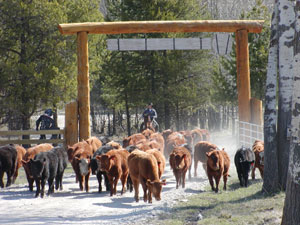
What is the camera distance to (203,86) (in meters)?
33.8

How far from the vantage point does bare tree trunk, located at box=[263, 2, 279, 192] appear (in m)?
11.1

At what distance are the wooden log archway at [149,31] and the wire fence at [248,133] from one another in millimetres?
323

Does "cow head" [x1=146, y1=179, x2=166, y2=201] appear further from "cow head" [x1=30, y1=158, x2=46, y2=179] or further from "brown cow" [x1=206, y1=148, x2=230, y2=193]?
"cow head" [x1=30, y1=158, x2=46, y2=179]

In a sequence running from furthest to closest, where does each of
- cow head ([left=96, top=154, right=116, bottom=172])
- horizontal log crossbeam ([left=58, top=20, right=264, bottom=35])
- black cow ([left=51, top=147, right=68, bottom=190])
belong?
horizontal log crossbeam ([left=58, top=20, right=264, bottom=35]), black cow ([left=51, top=147, right=68, bottom=190]), cow head ([left=96, top=154, right=116, bottom=172])

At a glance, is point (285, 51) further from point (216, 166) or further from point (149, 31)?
point (149, 31)

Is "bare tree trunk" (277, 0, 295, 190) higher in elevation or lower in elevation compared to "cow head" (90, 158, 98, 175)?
higher

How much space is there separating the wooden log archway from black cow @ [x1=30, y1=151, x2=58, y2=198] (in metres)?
5.29

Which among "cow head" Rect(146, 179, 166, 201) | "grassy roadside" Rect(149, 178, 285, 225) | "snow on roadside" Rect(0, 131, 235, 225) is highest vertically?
"cow head" Rect(146, 179, 166, 201)

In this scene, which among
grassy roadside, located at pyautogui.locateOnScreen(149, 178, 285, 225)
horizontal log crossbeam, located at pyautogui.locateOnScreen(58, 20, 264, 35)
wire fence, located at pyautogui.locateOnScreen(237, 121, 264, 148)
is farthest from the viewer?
wire fence, located at pyautogui.locateOnScreen(237, 121, 264, 148)

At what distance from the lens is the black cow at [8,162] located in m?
14.0

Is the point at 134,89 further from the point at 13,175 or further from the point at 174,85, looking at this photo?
the point at 13,175

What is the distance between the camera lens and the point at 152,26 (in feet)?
58.6

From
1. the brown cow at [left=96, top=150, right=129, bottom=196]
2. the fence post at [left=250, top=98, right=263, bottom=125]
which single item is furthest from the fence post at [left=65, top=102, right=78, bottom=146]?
the fence post at [left=250, top=98, right=263, bottom=125]

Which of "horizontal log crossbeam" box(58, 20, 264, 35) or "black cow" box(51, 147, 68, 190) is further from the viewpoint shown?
"horizontal log crossbeam" box(58, 20, 264, 35)
